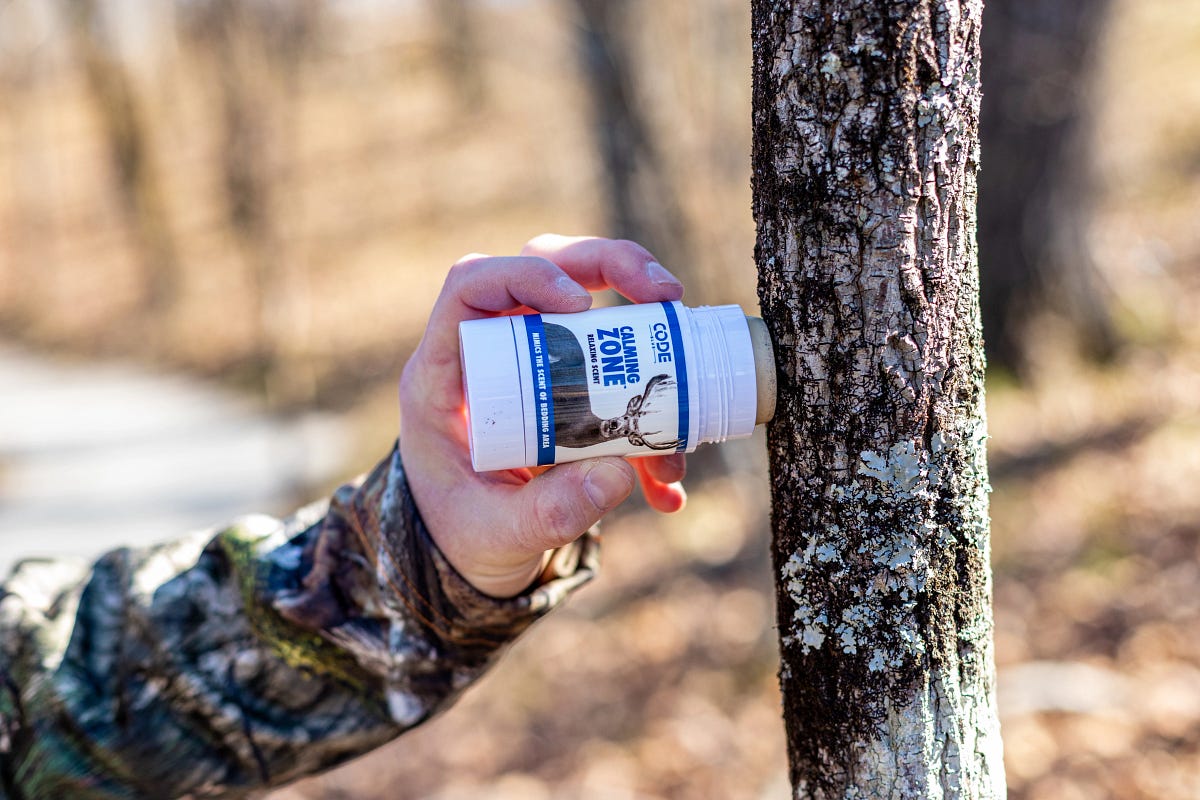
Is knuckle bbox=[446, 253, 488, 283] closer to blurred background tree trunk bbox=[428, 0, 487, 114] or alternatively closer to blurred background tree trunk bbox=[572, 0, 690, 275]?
blurred background tree trunk bbox=[572, 0, 690, 275]

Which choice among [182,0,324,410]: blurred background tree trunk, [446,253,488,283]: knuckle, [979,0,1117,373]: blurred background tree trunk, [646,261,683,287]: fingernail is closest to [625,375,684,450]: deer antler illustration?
[646,261,683,287]: fingernail

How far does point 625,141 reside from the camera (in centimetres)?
539

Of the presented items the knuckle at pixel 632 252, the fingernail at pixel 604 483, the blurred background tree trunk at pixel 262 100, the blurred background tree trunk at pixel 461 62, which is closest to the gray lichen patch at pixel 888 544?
the fingernail at pixel 604 483

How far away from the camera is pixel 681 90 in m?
5.32

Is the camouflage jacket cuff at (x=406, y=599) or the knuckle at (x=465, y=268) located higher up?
the knuckle at (x=465, y=268)

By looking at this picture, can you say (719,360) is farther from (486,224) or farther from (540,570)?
(486,224)

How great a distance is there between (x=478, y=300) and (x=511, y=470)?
0.32m

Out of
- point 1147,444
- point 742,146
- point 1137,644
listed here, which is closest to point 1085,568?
point 1137,644

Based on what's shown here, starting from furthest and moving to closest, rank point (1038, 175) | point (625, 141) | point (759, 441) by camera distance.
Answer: point (1038, 175) → point (759, 441) → point (625, 141)

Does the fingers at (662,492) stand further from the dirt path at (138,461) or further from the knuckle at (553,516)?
the dirt path at (138,461)

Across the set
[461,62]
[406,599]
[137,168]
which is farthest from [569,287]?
[461,62]

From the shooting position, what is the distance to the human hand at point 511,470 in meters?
1.46

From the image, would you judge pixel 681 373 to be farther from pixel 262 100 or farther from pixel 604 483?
pixel 262 100

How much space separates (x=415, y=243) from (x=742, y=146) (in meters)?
12.1
